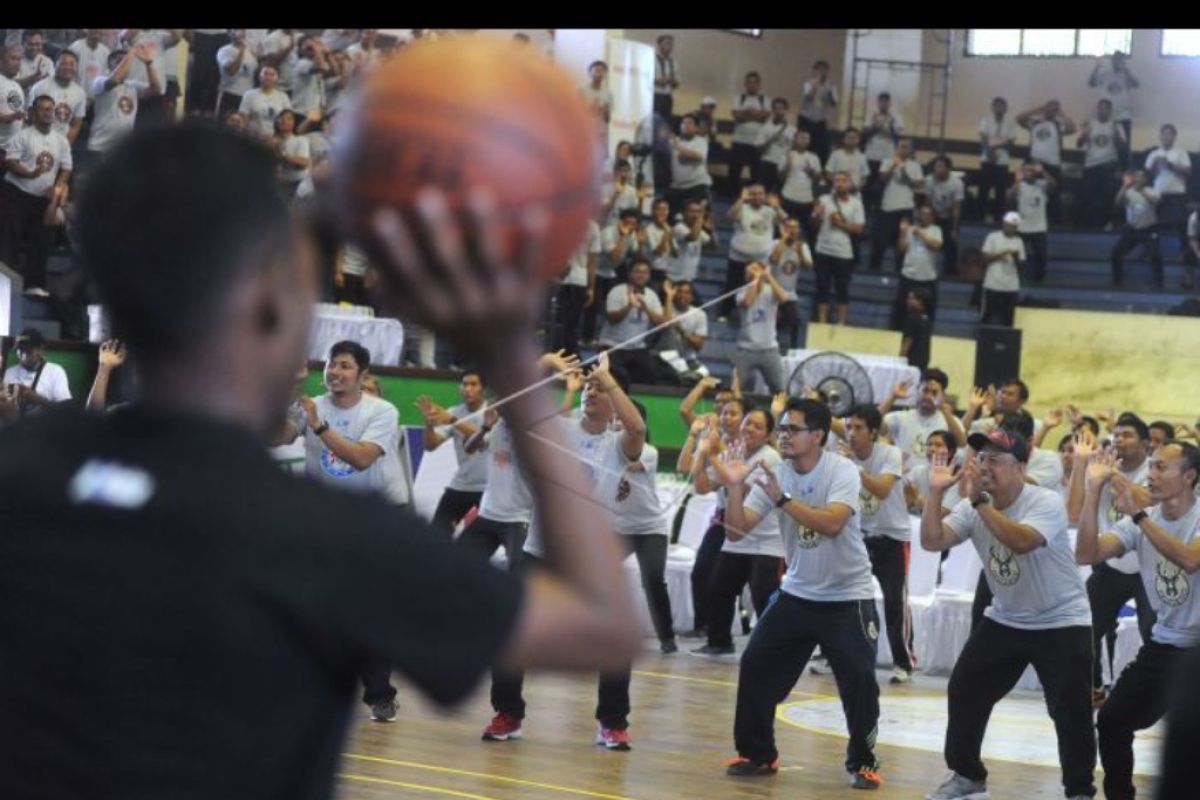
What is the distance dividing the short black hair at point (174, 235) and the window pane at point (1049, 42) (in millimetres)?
28034

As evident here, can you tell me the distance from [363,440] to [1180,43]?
20521mm

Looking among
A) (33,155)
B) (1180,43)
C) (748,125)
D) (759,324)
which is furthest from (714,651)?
(1180,43)

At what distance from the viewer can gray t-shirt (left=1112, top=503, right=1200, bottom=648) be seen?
28.1 feet

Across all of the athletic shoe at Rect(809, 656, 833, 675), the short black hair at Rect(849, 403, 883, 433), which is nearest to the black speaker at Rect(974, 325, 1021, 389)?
the short black hair at Rect(849, 403, 883, 433)

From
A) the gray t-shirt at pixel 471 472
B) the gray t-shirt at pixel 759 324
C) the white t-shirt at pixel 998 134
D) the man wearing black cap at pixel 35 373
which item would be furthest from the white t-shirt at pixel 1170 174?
the man wearing black cap at pixel 35 373

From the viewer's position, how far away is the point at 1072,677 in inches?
342

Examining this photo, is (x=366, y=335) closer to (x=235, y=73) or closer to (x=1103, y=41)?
(x=235, y=73)

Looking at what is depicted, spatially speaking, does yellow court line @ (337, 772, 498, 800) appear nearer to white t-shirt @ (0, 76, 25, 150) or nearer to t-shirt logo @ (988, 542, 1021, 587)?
t-shirt logo @ (988, 542, 1021, 587)

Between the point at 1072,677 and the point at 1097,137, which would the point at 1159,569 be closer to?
the point at 1072,677

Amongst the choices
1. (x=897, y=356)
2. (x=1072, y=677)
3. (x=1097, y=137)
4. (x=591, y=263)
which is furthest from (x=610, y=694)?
(x=1097, y=137)

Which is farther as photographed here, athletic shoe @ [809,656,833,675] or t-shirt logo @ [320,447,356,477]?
athletic shoe @ [809,656,833,675]

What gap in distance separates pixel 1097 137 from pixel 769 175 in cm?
429

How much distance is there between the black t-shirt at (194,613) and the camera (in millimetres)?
1777

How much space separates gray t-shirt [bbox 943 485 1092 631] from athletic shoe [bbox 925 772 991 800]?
0.74 m
